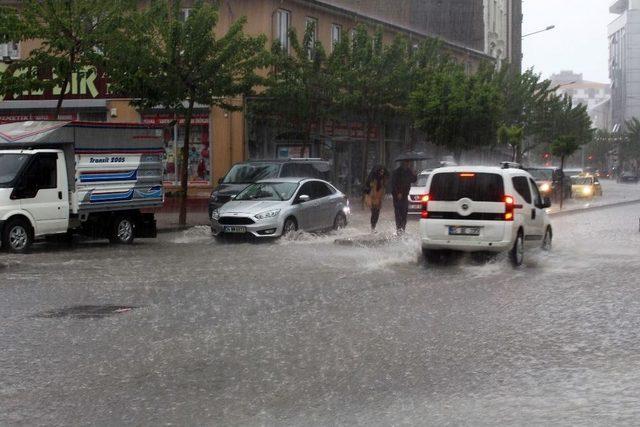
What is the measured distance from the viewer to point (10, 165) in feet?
61.3

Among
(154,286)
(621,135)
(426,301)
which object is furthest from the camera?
(621,135)

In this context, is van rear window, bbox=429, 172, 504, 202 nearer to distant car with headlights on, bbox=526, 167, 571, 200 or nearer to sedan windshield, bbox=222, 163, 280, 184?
sedan windshield, bbox=222, 163, 280, 184

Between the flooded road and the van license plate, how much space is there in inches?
22.1

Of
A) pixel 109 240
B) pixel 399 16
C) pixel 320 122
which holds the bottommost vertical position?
pixel 109 240

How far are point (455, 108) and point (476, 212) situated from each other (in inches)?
999

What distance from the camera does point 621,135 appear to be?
458 ft

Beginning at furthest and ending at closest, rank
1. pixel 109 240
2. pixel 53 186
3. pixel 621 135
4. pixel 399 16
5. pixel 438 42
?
pixel 621 135 < pixel 399 16 < pixel 438 42 < pixel 109 240 < pixel 53 186

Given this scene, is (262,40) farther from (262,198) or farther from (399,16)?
(399,16)

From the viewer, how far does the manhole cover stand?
10914 millimetres

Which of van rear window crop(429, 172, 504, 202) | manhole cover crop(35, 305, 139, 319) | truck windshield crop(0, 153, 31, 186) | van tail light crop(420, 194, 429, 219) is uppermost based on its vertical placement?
truck windshield crop(0, 153, 31, 186)

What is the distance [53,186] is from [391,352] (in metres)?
12.2

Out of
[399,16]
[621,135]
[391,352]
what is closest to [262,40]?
[391,352]

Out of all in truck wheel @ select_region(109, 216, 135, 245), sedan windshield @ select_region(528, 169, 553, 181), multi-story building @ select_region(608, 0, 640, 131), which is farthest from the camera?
multi-story building @ select_region(608, 0, 640, 131)

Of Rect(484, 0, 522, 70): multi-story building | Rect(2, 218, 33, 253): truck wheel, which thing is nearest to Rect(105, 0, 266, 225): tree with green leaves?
Rect(2, 218, 33, 253): truck wheel
